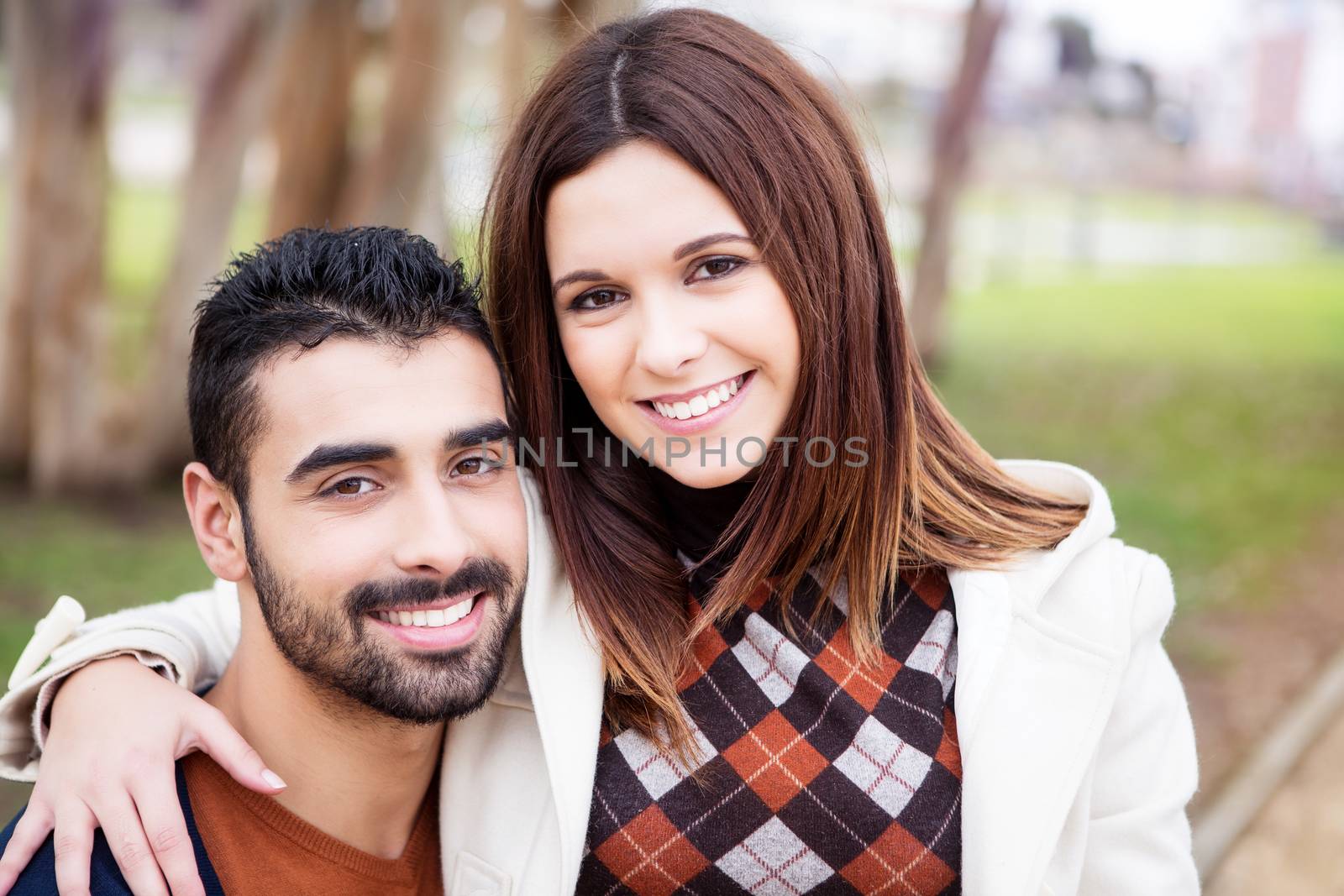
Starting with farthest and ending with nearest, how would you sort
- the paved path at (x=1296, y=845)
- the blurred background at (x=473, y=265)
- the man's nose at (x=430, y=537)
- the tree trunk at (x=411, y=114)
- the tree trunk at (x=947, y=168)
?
1. the tree trunk at (x=947, y=168)
2. the tree trunk at (x=411, y=114)
3. the blurred background at (x=473, y=265)
4. the paved path at (x=1296, y=845)
5. the man's nose at (x=430, y=537)

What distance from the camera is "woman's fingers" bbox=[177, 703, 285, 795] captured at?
6.61 feet

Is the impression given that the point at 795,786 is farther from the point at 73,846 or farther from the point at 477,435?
the point at 73,846

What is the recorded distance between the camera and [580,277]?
2164 millimetres

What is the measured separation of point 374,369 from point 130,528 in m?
4.73

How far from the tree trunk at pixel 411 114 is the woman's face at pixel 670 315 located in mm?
4263

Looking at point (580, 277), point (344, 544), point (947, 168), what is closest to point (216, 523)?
point (344, 544)

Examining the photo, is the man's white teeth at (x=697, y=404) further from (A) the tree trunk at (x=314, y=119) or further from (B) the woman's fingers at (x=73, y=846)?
(A) the tree trunk at (x=314, y=119)

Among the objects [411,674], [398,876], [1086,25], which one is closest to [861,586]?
[411,674]

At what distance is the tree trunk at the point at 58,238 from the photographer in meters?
5.93

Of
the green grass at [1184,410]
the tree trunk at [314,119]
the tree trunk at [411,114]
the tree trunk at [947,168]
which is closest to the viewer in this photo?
the tree trunk at [411,114]

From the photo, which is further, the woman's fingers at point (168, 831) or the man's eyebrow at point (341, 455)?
the man's eyebrow at point (341, 455)

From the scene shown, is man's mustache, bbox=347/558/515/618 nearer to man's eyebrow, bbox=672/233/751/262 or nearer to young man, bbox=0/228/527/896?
young man, bbox=0/228/527/896

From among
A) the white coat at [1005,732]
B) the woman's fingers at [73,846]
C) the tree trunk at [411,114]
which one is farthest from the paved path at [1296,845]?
the tree trunk at [411,114]

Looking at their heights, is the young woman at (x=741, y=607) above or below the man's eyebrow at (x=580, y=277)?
below
